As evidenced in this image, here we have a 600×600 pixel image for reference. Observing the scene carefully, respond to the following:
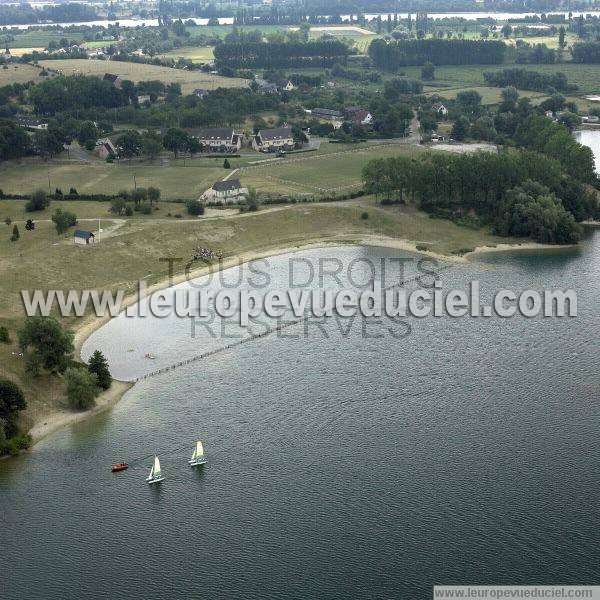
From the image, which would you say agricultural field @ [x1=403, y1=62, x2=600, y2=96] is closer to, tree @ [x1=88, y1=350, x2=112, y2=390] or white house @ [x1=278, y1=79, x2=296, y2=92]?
white house @ [x1=278, y1=79, x2=296, y2=92]

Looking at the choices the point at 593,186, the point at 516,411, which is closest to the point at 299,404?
the point at 516,411

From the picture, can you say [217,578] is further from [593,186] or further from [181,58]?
[181,58]

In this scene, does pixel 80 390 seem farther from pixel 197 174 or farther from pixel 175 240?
pixel 197 174

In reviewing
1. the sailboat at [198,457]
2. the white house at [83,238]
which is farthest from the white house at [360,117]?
the sailboat at [198,457]

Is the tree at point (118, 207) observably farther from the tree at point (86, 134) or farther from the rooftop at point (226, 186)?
the tree at point (86, 134)

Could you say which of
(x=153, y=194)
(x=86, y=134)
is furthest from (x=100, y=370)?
(x=86, y=134)
